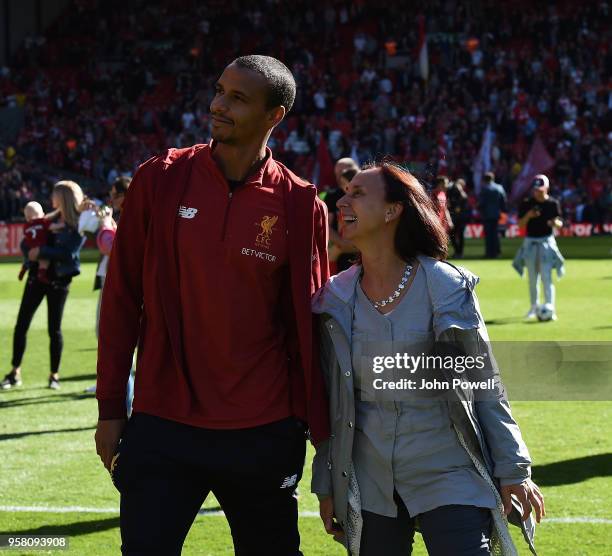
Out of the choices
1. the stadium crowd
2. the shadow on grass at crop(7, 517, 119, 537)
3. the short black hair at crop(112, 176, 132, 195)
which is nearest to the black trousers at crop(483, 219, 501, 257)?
the stadium crowd

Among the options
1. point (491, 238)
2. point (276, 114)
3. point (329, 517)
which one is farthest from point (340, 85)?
point (329, 517)

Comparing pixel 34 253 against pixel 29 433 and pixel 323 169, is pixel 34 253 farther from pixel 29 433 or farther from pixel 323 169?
pixel 323 169

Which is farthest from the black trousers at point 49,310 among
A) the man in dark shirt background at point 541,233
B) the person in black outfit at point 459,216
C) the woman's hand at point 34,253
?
the person in black outfit at point 459,216

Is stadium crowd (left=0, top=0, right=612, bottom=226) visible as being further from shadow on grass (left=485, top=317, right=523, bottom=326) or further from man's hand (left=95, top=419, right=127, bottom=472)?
man's hand (left=95, top=419, right=127, bottom=472)

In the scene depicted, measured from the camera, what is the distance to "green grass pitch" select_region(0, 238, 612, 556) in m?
6.53

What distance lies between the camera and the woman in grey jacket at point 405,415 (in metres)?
3.85

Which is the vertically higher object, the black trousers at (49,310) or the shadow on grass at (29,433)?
the black trousers at (49,310)

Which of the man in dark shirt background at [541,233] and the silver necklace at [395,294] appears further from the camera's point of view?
the man in dark shirt background at [541,233]

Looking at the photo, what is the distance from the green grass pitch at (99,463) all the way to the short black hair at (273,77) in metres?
2.91

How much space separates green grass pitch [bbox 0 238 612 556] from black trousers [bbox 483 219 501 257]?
37.1 ft

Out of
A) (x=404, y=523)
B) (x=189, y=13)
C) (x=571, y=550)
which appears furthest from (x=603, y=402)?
(x=189, y=13)

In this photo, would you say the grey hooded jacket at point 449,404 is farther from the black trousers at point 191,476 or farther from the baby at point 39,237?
the baby at point 39,237

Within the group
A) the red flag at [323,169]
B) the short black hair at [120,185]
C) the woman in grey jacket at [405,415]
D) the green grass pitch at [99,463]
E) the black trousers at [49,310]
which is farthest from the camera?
the red flag at [323,169]

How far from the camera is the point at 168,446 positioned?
3848 mm
